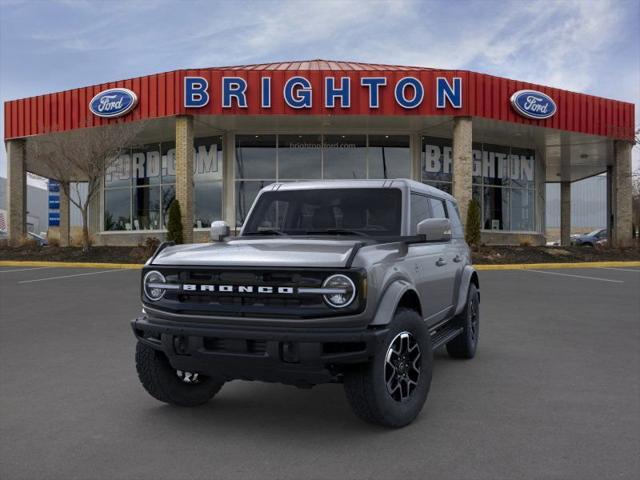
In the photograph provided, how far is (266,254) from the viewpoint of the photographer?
3633 mm

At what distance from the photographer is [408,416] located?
3791mm

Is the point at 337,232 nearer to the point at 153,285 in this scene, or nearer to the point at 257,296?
the point at 257,296

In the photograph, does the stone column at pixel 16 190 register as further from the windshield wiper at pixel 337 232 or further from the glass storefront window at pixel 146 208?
the windshield wiper at pixel 337 232

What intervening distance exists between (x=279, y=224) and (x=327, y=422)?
1.78 metres

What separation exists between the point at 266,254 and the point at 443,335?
2.19 metres

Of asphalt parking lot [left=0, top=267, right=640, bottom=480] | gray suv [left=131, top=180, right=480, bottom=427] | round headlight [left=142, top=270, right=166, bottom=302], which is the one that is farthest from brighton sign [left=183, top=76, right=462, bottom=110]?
round headlight [left=142, top=270, right=166, bottom=302]

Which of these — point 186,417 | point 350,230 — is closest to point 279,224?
point 350,230

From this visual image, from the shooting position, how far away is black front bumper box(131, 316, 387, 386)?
10.9 ft

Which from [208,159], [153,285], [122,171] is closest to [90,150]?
[208,159]

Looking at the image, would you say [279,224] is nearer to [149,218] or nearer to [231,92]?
[231,92]

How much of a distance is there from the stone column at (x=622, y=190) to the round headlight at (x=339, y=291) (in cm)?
2452

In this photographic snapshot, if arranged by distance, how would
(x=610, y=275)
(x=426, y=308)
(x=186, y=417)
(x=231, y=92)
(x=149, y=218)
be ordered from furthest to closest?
(x=149, y=218) → (x=231, y=92) → (x=610, y=275) → (x=426, y=308) → (x=186, y=417)

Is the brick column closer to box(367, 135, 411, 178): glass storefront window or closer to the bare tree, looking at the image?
the bare tree

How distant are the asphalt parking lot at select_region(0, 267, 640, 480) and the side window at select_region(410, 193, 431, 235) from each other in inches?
55.4
